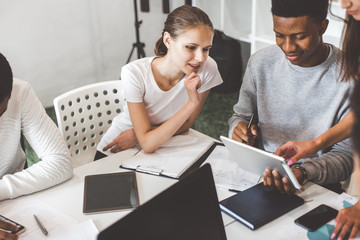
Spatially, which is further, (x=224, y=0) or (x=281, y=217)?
(x=224, y=0)

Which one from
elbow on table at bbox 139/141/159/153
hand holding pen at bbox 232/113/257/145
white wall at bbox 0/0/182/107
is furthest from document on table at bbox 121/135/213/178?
white wall at bbox 0/0/182/107

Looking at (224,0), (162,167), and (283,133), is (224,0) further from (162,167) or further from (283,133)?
(162,167)

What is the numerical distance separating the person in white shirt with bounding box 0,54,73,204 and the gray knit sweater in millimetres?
749

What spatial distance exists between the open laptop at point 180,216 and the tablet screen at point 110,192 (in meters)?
0.41

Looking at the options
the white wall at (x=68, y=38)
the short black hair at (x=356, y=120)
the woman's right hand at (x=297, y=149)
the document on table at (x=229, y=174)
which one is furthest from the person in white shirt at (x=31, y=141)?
the white wall at (x=68, y=38)

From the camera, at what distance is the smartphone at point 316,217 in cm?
113

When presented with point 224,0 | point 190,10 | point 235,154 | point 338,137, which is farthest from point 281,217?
point 224,0

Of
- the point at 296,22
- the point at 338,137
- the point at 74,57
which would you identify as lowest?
the point at 74,57

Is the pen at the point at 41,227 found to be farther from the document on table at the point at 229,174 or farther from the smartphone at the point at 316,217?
the smartphone at the point at 316,217

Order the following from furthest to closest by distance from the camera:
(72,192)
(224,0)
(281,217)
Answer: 1. (224,0)
2. (72,192)
3. (281,217)

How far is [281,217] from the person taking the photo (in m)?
1.19

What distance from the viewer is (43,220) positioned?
1.20m

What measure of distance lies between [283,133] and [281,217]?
1.80 feet

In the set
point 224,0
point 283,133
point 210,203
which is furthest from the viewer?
point 224,0
